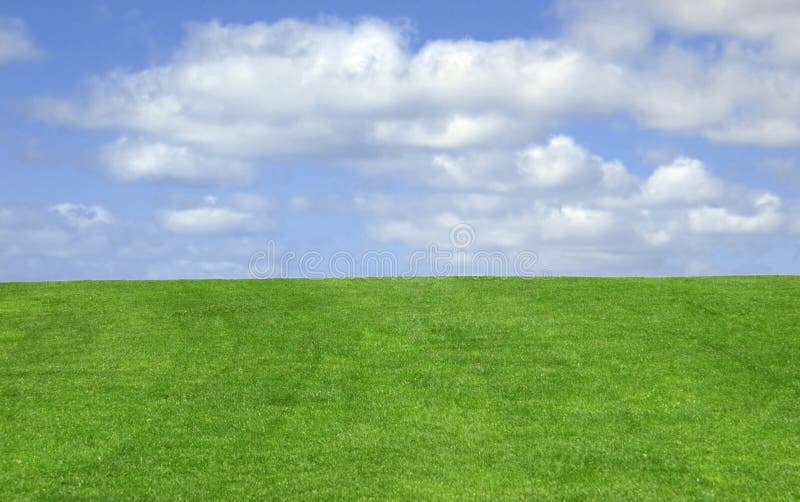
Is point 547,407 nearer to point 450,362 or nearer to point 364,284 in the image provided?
point 450,362

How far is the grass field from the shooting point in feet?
69.0

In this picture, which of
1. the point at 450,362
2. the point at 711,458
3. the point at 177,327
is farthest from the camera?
the point at 177,327

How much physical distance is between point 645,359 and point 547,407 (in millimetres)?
6247

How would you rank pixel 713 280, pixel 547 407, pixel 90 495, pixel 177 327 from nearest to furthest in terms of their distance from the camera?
1. pixel 90 495
2. pixel 547 407
3. pixel 177 327
4. pixel 713 280

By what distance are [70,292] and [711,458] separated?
34.1m

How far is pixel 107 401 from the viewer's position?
2775 centimetres

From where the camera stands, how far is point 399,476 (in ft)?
68.3

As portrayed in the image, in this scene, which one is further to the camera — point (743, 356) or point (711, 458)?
point (743, 356)

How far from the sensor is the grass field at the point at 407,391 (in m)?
21.0

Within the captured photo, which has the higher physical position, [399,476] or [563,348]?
[563,348]

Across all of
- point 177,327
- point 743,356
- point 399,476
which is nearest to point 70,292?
point 177,327

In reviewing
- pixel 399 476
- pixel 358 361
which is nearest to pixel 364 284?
pixel 358 361

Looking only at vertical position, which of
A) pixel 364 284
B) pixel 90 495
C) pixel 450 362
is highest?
pixel 364 284

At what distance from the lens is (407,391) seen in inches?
1090
